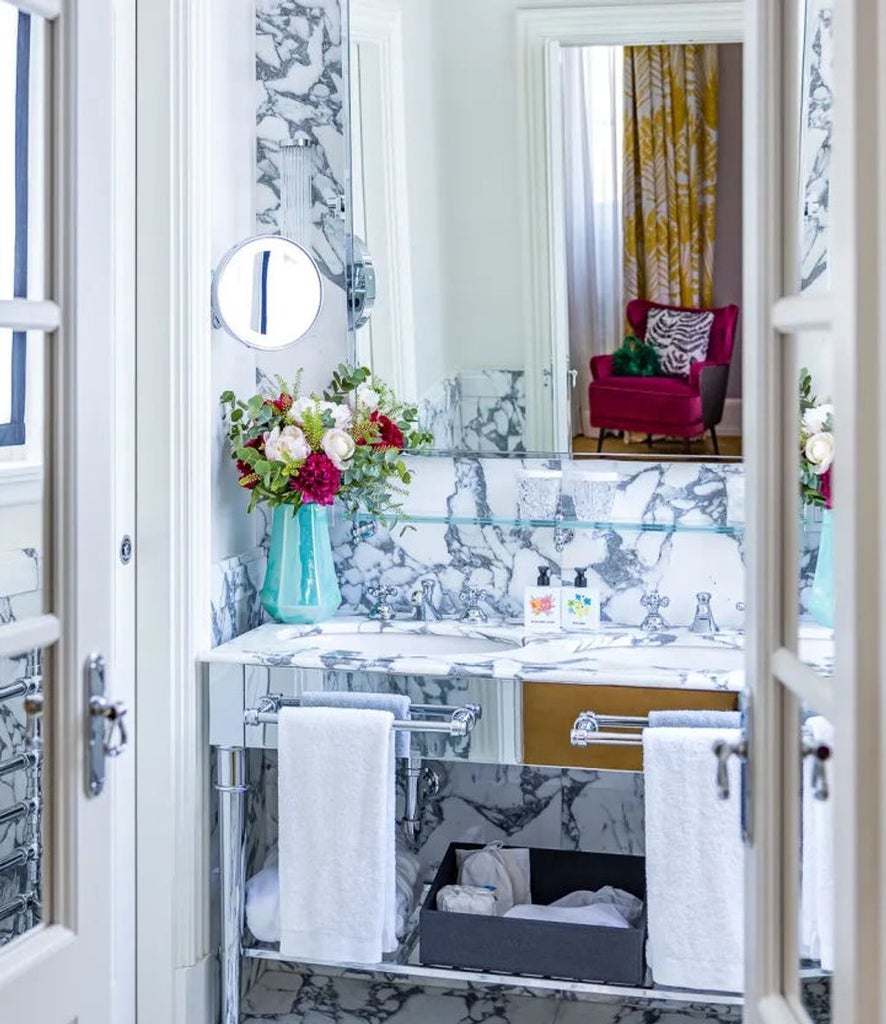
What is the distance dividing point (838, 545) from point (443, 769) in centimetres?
204

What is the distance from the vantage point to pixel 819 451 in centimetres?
148

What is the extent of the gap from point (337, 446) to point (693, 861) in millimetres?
1064

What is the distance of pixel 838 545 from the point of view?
1.24 metres

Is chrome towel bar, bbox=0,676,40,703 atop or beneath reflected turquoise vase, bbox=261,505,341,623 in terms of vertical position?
beneath

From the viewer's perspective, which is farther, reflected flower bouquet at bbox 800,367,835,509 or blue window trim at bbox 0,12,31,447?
blue window trim at bbox 0,12,31,447

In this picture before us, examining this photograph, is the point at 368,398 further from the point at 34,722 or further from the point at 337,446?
the point at 34,722

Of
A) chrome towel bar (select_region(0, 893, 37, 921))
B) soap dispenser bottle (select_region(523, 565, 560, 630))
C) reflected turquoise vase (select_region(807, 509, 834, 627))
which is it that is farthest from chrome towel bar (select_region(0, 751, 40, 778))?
soap dispenser bottle (select_region(523, 565, 560, 630))

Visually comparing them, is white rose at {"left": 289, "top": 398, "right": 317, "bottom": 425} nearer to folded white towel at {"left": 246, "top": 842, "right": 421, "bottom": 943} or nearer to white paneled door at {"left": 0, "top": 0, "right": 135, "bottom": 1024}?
folded white towel at {"left": 246, "top": 842, "right": 421, "bottom": 943}

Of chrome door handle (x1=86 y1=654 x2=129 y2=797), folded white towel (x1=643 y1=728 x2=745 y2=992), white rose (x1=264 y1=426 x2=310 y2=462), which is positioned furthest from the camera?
white rose (x1=264 y1=426 x2=310 y2=462)

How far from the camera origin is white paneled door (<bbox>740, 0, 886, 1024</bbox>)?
1.19 meters

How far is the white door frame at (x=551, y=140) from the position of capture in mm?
2871

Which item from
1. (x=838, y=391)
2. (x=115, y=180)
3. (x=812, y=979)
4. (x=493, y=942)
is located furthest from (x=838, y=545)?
(x=115, y=180)

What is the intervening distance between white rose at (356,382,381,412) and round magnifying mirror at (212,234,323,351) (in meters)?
0.18

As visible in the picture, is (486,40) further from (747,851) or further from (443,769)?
(747,851)
